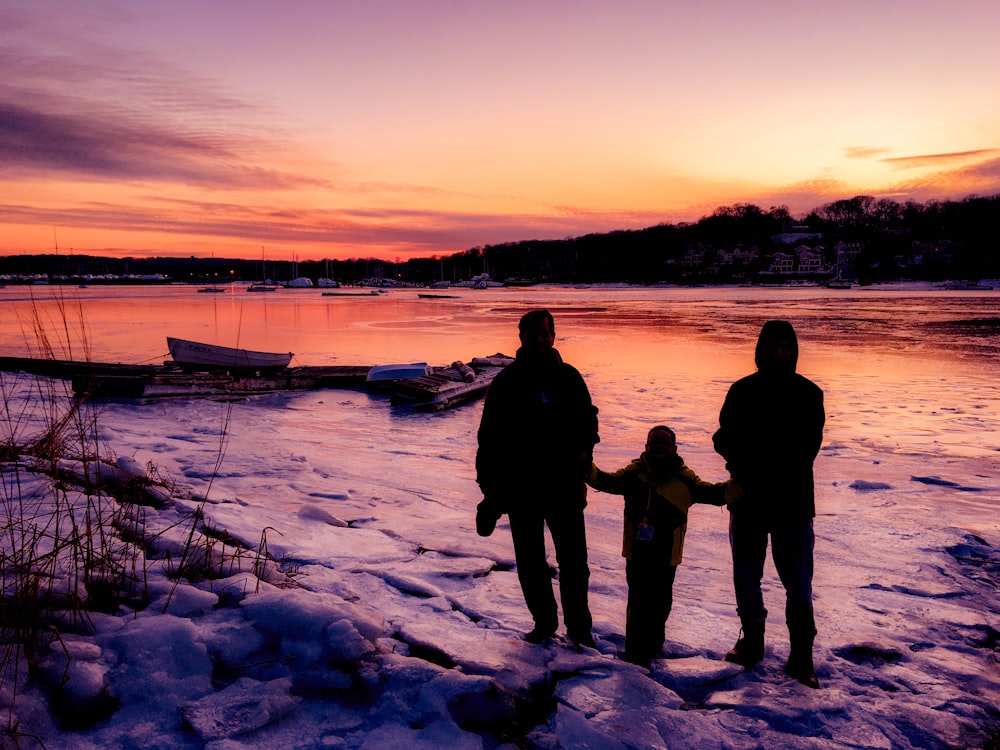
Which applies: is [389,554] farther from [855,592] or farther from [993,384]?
[993,384]

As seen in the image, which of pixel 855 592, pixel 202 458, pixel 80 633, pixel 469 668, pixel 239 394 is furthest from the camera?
pixel 239 394

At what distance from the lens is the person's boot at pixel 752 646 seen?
12.4 ft

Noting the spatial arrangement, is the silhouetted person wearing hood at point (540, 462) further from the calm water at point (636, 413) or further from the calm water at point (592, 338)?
the calm water at point (592, 338)

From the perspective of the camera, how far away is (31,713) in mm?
2697

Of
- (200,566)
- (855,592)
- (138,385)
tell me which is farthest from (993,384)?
(138,385)

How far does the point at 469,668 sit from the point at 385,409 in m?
11.3

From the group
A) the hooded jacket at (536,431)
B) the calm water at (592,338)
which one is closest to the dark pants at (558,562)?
the hooded jacket at (536,431)

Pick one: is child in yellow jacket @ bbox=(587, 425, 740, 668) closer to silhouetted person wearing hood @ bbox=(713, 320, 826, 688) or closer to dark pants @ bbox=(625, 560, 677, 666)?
dark pants @ bbox=(625, 560, 677, 666)

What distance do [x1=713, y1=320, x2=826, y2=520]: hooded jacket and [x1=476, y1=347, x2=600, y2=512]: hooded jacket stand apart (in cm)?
84

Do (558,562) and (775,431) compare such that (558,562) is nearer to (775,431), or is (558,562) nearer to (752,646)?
(752,646)

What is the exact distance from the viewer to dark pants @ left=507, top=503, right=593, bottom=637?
374cm

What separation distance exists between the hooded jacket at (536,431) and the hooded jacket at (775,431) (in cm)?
84

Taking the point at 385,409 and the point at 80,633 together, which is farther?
the point at 385,409

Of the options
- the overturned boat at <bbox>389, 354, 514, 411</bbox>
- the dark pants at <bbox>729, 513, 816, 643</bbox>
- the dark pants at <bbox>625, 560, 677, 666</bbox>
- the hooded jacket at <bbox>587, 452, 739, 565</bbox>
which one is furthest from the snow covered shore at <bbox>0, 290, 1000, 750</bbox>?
the overturned boat at <bbox>389, 354, 514, 411</bbox>
